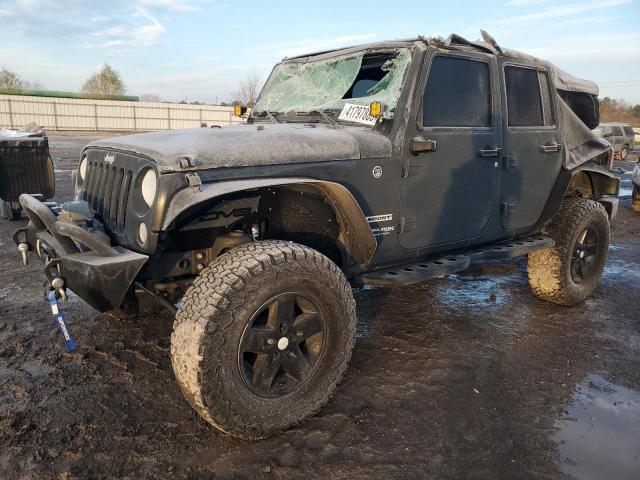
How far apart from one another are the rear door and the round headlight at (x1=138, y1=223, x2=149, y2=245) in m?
2.73

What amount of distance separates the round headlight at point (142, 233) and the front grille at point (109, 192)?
19 centimetres

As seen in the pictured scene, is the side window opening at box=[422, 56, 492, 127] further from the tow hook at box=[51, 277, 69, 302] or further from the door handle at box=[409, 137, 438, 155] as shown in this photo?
the tow hook at box=[51, 277, 69, 302]

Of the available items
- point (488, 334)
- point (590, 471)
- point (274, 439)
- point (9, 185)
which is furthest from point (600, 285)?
point (9, 185)

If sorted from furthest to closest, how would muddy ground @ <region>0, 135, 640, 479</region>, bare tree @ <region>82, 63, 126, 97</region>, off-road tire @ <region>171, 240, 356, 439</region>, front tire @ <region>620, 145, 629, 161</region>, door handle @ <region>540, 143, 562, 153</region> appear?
bare tree @ <region>82, 63, 126, 97</region>, front tire @ <region>620, 145, 629, 161</region>, door handle @ <region>540, 143, 562, 153</region>, muddy ground @ <region>0, 135, 640, 479</region>, off-road tire @ <region>171, 240, 356, 439</region>

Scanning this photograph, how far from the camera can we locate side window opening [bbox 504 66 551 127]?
4.04m

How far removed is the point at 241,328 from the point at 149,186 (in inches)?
33.8

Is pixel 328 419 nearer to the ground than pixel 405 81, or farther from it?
nearer to the ground

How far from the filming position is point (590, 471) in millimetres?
2473

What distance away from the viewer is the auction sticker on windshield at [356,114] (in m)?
3.29

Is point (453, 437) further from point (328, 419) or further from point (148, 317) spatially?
point (148, 317)

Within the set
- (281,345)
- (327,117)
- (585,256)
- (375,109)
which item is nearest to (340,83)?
(327,117)

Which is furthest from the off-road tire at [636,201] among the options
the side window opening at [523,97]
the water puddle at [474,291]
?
the side window opening at [523,97]

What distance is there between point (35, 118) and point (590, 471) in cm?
3925

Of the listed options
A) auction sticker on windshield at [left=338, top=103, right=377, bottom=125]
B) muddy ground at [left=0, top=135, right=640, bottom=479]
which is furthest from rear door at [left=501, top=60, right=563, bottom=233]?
auction sticker on windshield at [left=338, top=103, right=377, bottom=125]
